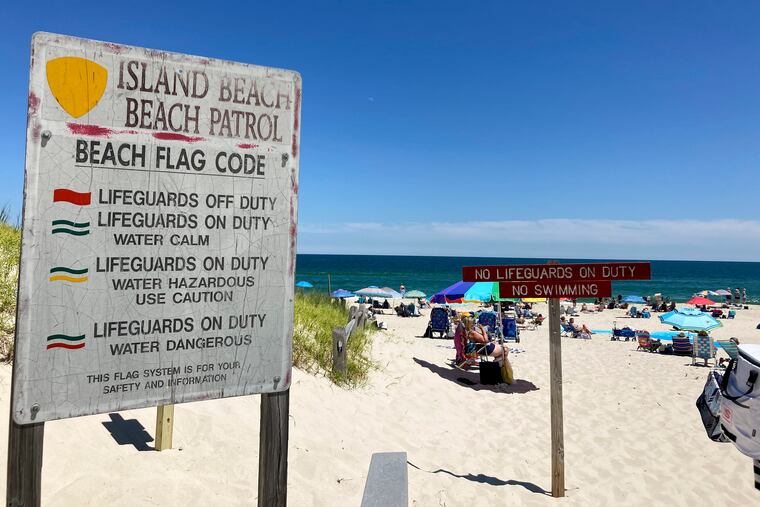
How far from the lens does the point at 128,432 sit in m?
3.98

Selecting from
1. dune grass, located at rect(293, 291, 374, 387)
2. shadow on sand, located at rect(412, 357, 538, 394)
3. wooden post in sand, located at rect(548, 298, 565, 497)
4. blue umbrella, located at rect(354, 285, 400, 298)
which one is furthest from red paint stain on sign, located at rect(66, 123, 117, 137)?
blue umbrella, located at rect(354, 285, 400, 298)

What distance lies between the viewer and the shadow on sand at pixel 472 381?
827cm

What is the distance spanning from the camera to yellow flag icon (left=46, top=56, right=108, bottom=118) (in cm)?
157

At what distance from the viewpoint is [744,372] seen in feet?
9.03

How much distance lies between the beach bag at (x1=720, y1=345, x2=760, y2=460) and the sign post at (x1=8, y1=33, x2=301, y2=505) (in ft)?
8.30

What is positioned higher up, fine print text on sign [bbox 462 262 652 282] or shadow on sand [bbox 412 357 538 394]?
fine print text on sign [bbox 462 262 652 282]

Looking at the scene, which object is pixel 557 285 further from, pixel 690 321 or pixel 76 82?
pixel 690 321

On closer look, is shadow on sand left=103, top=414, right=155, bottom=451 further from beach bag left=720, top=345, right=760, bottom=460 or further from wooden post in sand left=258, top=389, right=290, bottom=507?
beach bag left=720, top=345, right=760, bottom=460

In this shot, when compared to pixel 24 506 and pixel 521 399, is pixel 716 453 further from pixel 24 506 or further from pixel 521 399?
pixel 24 506

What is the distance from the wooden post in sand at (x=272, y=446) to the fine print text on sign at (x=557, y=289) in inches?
123

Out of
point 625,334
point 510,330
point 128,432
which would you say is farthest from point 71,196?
point 625,334

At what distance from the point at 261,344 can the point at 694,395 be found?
918 cm

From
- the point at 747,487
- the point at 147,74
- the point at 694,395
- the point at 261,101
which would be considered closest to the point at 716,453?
the point at 747,487

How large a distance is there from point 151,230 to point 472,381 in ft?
25.5
